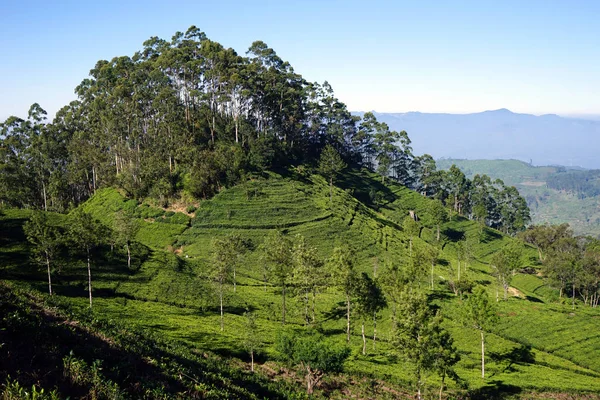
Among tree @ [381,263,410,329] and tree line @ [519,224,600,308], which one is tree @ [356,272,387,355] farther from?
tree line @ [519,224,600,308]

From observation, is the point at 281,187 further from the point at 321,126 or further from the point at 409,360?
the point at 409,360

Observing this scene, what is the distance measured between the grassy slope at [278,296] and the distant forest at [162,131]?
8.79m

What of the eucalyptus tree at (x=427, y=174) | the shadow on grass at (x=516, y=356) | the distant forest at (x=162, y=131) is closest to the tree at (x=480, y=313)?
the shadow on grass at (x=516, y=356)

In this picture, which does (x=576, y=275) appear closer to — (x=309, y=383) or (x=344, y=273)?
(x=344, y=273)

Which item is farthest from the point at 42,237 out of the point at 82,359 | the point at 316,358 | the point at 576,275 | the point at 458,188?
the point at 458,188

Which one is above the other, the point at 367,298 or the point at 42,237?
the point at 42,237

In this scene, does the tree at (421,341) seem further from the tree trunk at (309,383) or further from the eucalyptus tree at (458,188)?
the eucalyptus tree at (458,188)

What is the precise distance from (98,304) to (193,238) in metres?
36.2

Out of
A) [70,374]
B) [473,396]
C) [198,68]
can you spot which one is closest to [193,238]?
[198,68]

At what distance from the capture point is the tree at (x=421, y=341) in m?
34.6

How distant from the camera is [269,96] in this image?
409 ft

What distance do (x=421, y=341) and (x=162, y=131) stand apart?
95.0m

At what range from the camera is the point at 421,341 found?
34531 mm

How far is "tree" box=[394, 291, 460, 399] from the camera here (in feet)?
114
